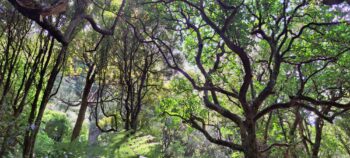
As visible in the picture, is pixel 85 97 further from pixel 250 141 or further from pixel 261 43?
pixel 261 43

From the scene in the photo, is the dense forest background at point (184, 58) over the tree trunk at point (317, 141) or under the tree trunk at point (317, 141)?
over

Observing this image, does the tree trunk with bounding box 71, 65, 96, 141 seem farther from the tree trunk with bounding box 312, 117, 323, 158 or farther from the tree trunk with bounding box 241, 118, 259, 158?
the tree trunk with bounding box 312, 117, 323, 158

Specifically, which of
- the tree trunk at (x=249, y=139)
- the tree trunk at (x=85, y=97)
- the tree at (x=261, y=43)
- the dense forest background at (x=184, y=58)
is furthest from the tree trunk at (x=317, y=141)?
the tree trunk at (x=85, y=97)

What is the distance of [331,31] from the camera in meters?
6.00

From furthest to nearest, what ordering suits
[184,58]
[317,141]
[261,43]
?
[184,58], [317,141], [261,43]

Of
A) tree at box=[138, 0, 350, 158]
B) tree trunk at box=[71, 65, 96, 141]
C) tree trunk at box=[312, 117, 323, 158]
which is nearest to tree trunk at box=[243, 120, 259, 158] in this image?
tree at box=[138, 0, 350, 158]

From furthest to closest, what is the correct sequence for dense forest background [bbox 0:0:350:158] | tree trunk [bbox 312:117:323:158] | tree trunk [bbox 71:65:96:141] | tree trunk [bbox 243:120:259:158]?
tree trunk [bbox 312:117:323:158] → tree trunk [bbox 71:65:96:141] → tree trunk [bbox 243:120:259:158] → dense forest background [bbox 0:0:350:158]

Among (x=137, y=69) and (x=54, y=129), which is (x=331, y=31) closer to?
(x=137, y=69)

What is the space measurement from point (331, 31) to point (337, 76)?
1.30 meters

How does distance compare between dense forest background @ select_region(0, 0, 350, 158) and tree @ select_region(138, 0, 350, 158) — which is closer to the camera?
dense forest background @ select_region(0, 0, 350, 158)

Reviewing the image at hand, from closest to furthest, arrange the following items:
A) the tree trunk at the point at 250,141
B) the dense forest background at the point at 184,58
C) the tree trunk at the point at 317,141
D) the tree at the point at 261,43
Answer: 1. the dense forest background at the point at 184,58
2. the tree at the point at 261,43
3. the tree trunk at the point at 250,141
4. the tree trunk at the point at 317,141

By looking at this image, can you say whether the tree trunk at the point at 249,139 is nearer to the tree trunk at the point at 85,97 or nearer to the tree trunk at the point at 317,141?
the tree trunk at the point at 317,141

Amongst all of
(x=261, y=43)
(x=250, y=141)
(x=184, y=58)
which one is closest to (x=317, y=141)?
(x=261, y=43)

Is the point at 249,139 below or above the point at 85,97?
below
